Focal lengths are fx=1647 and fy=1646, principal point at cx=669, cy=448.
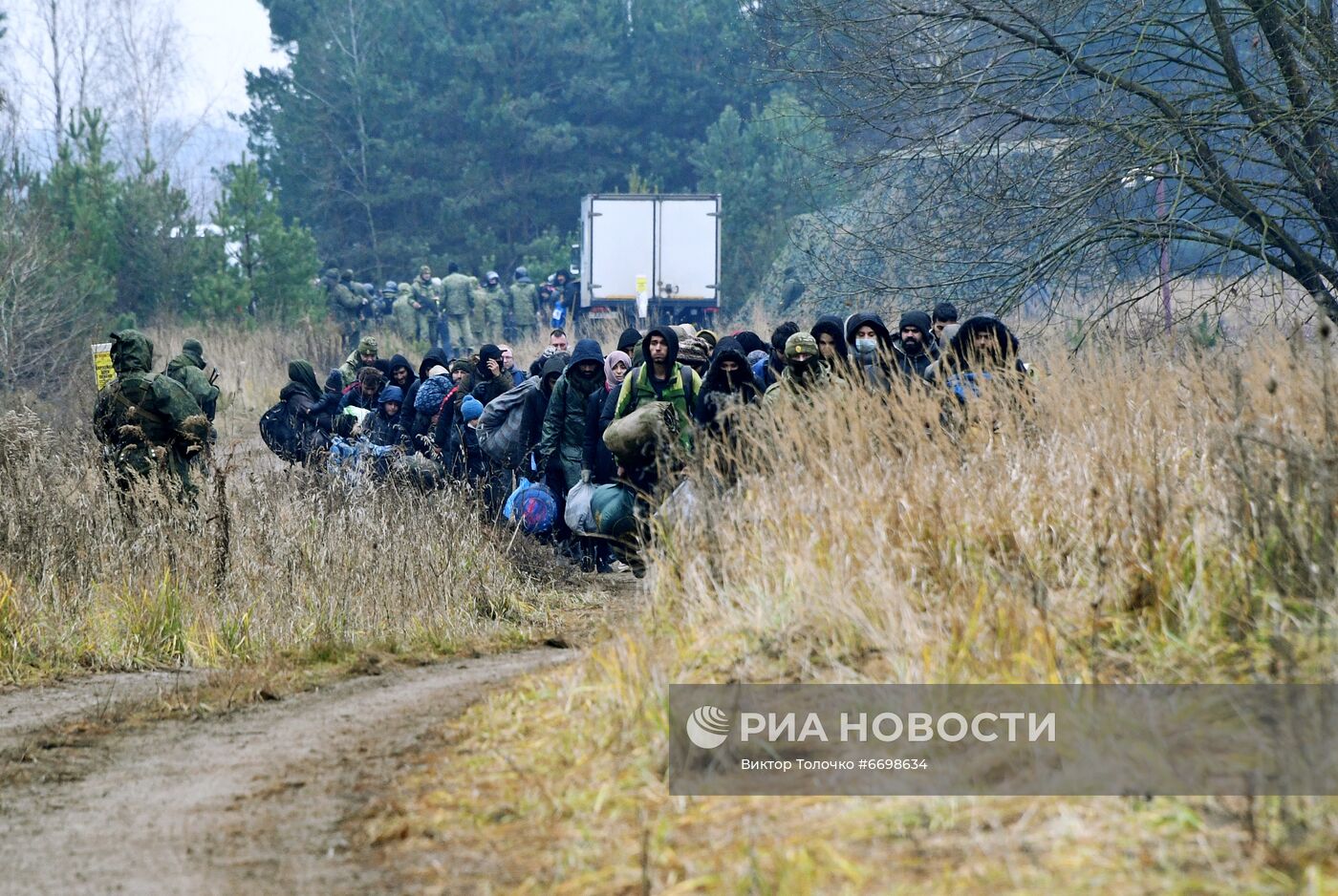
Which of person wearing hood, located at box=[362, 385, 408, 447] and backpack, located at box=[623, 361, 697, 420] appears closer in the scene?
backpack, located at box=[623, 361, 697, 420]

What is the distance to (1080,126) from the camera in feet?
38.4

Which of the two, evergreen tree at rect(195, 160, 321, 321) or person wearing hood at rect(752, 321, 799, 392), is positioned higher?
evergreen tree at rect(195, 160, 321, 321)

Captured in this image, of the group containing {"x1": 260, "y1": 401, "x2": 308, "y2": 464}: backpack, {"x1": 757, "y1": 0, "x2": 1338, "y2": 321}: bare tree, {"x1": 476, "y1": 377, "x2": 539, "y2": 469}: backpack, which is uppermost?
{"x1": 757, "y1": 0, "x2": 1338, "y2": 321}: bare tree

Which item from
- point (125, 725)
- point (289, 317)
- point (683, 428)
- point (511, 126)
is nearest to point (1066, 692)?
point (125, 725)

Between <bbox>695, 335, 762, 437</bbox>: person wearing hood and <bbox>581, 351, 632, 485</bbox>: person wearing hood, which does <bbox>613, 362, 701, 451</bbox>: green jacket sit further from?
<bbox>695, 335, 762, 437</bbox>: person wearing hood

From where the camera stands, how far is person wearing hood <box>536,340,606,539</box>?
11320mm

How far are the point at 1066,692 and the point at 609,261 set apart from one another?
3008 cm

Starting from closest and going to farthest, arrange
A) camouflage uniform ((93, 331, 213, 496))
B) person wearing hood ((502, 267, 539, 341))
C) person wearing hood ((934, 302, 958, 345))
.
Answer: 1. camouflage uniform ((93, 331, 213, 496))
2. person wearing hood ((934, 302, 958, 345))
3. person wearing hood ((502, 267, 539, 341))

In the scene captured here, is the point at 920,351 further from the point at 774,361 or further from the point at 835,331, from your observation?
the point at 774,361

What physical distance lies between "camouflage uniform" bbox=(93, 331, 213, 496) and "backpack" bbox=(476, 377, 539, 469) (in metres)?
1.98

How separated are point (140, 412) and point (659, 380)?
3624mm

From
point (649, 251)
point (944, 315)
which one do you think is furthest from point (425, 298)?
point (944, 315)

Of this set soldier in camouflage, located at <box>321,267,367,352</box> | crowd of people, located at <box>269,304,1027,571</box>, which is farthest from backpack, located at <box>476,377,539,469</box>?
soldier in camouflage, located at <box>321,267,367,352</box>

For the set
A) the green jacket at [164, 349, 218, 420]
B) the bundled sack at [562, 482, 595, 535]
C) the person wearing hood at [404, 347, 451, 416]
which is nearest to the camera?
the bundled sack at [562, 482, 595, 535]
